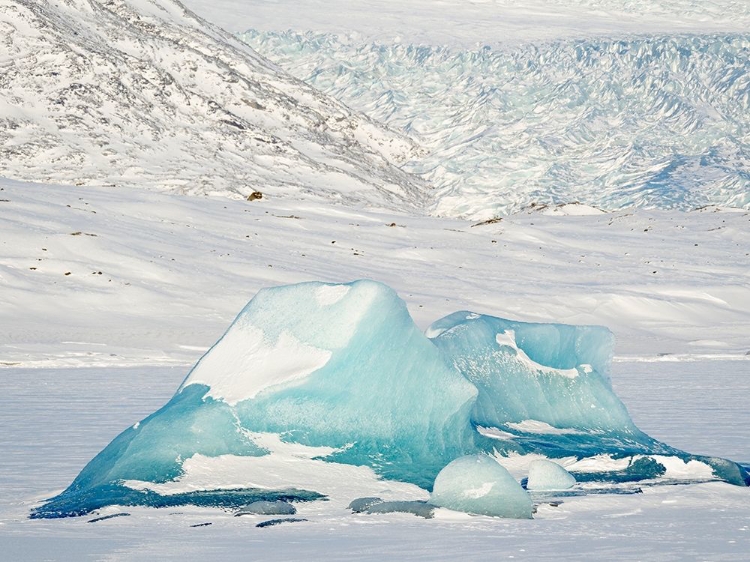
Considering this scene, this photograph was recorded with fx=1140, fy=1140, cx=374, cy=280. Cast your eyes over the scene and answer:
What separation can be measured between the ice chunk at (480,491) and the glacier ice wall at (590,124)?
71.9 metres

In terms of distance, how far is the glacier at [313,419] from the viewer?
26.8ft

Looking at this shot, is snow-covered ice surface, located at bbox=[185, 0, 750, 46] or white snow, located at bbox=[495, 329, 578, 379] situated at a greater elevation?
snow-covered ice surface, located at bbox=[185, 0, 750, 46]

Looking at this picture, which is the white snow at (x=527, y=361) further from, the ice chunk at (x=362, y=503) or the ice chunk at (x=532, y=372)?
the ice chunk at (x=362, y=503)

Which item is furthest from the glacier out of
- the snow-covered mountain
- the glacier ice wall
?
the snow-covered mountain

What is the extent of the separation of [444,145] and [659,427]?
8508 cm

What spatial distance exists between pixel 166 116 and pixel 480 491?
107350 mm

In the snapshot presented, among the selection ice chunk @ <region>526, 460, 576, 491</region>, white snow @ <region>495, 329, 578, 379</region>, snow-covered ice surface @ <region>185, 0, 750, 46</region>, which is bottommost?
ice chunk @ <region>526, 460, 576, 491</region>

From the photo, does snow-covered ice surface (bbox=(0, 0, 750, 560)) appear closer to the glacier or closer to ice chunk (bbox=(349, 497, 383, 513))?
ice chunk (bbox=(349, 497, 383, 513))

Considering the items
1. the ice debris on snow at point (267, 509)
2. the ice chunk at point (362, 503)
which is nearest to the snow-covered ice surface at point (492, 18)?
the ice chunk at point (362, 503)

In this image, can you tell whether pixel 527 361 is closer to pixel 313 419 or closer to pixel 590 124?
pixel 313 419

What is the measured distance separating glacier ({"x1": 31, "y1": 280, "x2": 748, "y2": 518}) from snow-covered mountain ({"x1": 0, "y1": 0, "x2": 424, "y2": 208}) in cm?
8003

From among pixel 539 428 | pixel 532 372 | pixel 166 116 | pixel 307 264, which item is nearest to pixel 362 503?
pixel 539 428

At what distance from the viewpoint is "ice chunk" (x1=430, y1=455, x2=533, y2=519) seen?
24.9 ft

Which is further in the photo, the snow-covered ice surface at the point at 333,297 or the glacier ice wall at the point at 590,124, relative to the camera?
the glacier ice wall at the point at 590,124
